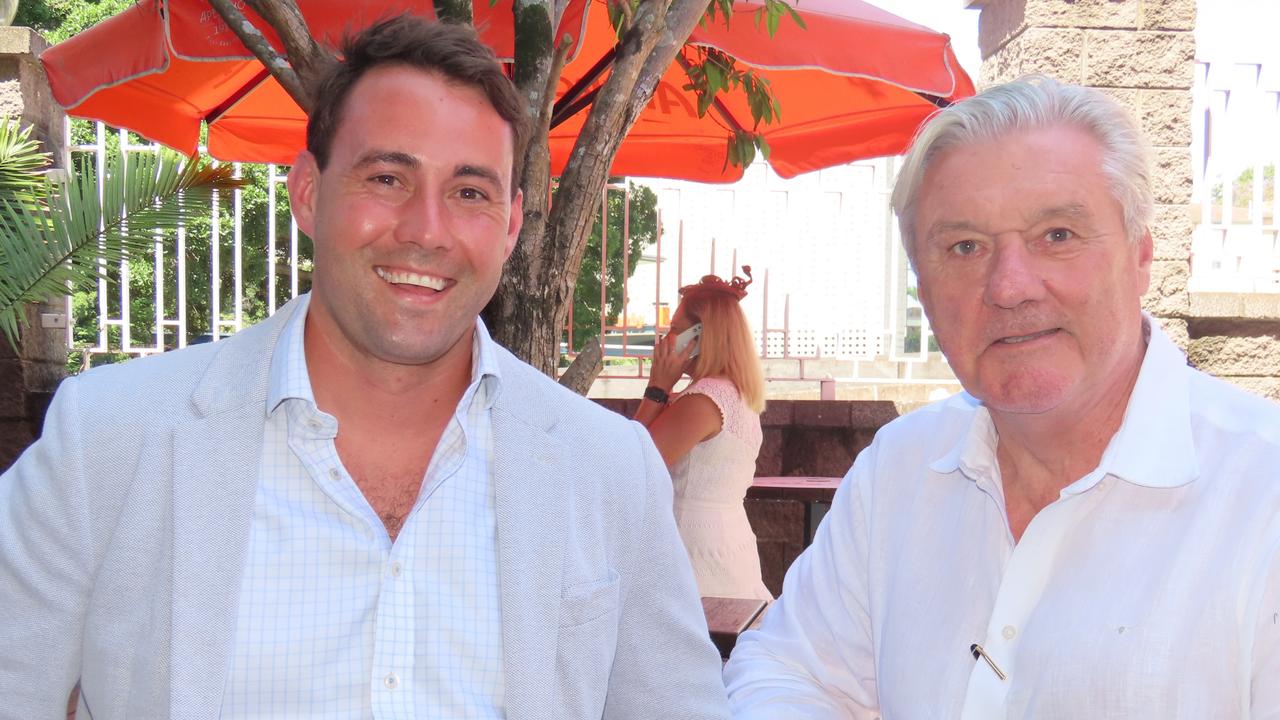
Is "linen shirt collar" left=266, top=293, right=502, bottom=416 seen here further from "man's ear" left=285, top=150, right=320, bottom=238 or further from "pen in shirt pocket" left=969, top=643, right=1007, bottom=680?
"pen in shirt pocket" left=969, top=643, right=1007, bottom=680

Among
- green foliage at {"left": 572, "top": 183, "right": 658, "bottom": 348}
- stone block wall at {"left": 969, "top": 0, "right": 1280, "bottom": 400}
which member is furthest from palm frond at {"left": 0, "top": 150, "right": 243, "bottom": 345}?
green foliage at {"left": 572, "top": 183, "right": 658, "bottom": 348}

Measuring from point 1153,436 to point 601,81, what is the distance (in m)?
4.11

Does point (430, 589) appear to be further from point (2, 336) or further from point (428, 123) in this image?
point (2, 336)

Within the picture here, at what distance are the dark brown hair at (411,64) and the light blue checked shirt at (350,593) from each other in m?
0.49

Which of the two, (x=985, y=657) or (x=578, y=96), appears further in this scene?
(x=578, y=96)

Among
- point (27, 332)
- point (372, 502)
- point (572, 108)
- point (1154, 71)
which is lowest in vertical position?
point (372, 502)

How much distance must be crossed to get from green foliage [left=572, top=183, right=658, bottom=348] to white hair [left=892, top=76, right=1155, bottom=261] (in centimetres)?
678

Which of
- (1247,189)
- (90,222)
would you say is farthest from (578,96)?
(1247,189)

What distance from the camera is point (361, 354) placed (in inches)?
80.2

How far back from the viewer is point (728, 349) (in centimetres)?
497

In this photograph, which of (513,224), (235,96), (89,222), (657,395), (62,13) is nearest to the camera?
(513,224)

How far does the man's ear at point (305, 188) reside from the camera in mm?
2158

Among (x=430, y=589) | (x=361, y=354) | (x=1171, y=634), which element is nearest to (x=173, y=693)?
(x=430, y=589)

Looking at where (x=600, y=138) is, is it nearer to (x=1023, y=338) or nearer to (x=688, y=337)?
(x=1023, y=338)
